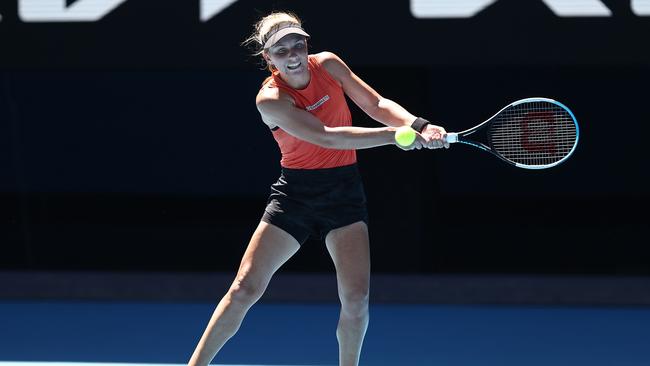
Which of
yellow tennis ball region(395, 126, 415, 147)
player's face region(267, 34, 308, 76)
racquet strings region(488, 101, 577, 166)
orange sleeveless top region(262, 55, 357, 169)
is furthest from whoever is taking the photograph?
racquet strings region(488, 101, 577, 166)

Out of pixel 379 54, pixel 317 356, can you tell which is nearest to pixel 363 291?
pixel 317 356

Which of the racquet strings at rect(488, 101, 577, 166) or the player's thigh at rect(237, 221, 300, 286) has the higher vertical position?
the racquet strings at rect(488, 101, 577, 166)

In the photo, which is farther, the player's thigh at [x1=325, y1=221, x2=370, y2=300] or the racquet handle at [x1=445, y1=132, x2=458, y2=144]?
the player's thigh at [x1=325, y1=221, x2=370, y2=300]

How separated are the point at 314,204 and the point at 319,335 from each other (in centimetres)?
190

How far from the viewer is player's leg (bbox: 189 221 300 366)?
4238mm

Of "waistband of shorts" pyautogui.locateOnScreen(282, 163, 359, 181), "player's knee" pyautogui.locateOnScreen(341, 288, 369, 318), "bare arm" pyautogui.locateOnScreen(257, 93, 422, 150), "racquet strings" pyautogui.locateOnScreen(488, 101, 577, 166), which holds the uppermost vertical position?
"racquet strings" pyautogui.locateOnScreen(488, 101, 577, 166)

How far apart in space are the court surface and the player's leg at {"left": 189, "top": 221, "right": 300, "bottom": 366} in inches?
45.6

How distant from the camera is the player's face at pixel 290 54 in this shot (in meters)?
4.16

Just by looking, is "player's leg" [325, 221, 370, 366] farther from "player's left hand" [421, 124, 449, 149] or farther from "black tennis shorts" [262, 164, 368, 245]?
"player's left hand" [421, 124, 449, 149]

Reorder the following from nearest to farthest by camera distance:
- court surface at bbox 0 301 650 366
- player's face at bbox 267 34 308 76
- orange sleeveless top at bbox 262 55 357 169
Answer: player's face at bbox 267 34 308 76
orange sleeveless top at bbox 262 55 357 169
court surface at bbox 0 301 650 366

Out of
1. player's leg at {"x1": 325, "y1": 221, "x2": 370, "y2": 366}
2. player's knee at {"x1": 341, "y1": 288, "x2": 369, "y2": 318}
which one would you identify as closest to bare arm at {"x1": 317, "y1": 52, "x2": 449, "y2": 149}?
player's leg at {"x1": 325, "y1": 221, "x2": 370, "y2": 366}

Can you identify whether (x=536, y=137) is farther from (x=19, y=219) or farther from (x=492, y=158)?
(x=19, y=219)

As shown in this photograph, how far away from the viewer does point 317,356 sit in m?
5.58

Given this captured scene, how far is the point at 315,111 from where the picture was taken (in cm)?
430
